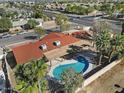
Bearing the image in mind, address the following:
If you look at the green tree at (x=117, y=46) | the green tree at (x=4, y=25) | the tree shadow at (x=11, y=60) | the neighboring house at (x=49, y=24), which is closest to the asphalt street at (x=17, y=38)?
the green tree at (x=4, y=25)

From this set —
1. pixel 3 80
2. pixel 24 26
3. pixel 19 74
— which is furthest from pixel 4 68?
pixel 24 26

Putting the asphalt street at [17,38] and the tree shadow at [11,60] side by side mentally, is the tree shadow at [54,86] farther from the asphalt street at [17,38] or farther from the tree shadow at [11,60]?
the asphalt street at [17,38]

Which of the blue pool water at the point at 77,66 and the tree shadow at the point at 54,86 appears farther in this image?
the blue pool water at the point at 77,66

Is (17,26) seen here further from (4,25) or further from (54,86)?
(54,86)

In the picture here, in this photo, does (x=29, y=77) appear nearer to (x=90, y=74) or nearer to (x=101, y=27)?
(x=90, y=74)

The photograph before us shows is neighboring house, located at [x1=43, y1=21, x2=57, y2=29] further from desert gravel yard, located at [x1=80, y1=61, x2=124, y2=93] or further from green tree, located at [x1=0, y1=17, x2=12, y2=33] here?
desert gravel yard, located at [x1=80, y1=61, x2=124, y2=93]

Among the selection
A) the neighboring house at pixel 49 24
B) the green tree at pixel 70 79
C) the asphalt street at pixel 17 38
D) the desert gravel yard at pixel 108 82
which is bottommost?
the neighboring house at pixel 49 24

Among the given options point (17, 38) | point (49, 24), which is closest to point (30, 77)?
point (17, 38)

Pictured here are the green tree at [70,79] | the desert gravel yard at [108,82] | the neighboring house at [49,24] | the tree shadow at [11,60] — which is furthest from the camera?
the neighboring house at [49,24]
